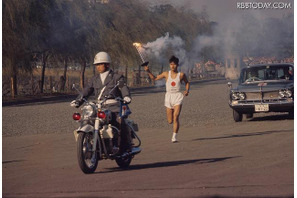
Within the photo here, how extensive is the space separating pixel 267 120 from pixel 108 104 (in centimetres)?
1128

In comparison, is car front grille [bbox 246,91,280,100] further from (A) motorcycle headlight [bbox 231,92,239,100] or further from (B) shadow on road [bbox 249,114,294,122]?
(B) shadow on road [bbox 249,114,294,122]

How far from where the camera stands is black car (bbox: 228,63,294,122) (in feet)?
72.5

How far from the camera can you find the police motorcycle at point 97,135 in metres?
11.4

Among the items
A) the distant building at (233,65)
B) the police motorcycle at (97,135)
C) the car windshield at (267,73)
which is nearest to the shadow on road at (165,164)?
the police motorcycle at (97,135)

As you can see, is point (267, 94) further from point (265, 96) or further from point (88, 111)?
point (88, 111)

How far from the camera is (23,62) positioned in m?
49.4

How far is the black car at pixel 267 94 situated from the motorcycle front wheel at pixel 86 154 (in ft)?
36.4

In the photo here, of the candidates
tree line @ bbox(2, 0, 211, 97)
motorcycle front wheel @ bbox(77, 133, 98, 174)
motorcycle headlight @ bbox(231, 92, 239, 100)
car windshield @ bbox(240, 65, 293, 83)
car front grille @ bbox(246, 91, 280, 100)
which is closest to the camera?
motorcycle front wheel @ bbox(77, 133, 98, 174)

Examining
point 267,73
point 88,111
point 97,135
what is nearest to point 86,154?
point 97,135

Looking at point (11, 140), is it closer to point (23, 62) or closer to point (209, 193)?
point (209, 193)

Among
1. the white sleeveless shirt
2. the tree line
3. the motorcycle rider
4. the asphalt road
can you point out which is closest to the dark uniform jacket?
the motorcycle rider

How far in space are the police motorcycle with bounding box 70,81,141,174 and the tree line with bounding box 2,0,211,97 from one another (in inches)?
1376

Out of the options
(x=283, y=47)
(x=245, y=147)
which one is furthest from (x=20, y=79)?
(x=245, y=147)

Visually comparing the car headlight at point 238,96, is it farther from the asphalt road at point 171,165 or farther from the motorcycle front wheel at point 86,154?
the motorcycle front wheel at point 86,154
